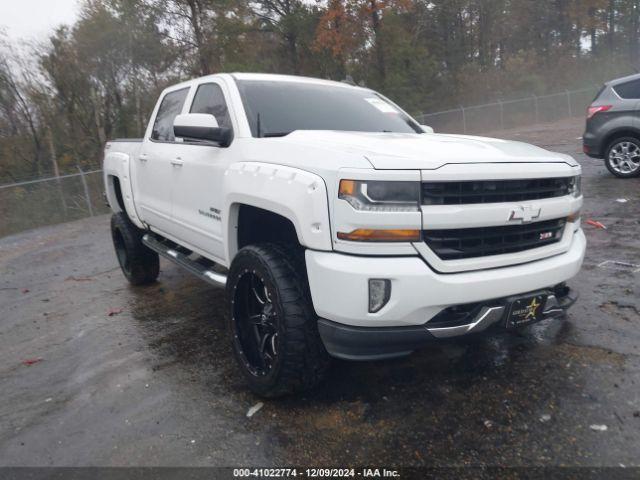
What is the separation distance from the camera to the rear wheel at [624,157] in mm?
8906

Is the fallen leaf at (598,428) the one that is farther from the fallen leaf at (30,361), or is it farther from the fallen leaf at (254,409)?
the fallen leaf at (30,361)

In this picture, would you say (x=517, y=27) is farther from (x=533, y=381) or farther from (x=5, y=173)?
(x=533, y=381)

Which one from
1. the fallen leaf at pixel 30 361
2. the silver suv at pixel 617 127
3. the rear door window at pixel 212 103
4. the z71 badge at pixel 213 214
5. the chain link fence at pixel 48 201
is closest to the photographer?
the z71 badge at pixel 213 214

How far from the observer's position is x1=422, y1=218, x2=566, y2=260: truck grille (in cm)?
260

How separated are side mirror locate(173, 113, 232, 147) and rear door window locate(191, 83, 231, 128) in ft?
0.90

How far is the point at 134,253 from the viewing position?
18.9ft

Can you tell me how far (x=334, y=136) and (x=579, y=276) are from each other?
294cm

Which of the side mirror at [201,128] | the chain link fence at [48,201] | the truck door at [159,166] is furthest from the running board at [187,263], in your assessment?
the chain link fence at [48,201]

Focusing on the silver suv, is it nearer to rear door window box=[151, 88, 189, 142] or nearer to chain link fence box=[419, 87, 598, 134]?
rear door window box=[151, 88, 189, 142]

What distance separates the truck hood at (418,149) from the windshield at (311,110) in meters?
0.44

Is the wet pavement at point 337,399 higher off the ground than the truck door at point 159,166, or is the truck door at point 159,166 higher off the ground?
the truck door at point 159,166

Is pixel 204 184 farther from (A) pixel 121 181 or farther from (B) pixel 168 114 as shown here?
(A) pixel 121 181

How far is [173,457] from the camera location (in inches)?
104

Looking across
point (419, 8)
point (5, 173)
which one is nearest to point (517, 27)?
point (419, 8)
